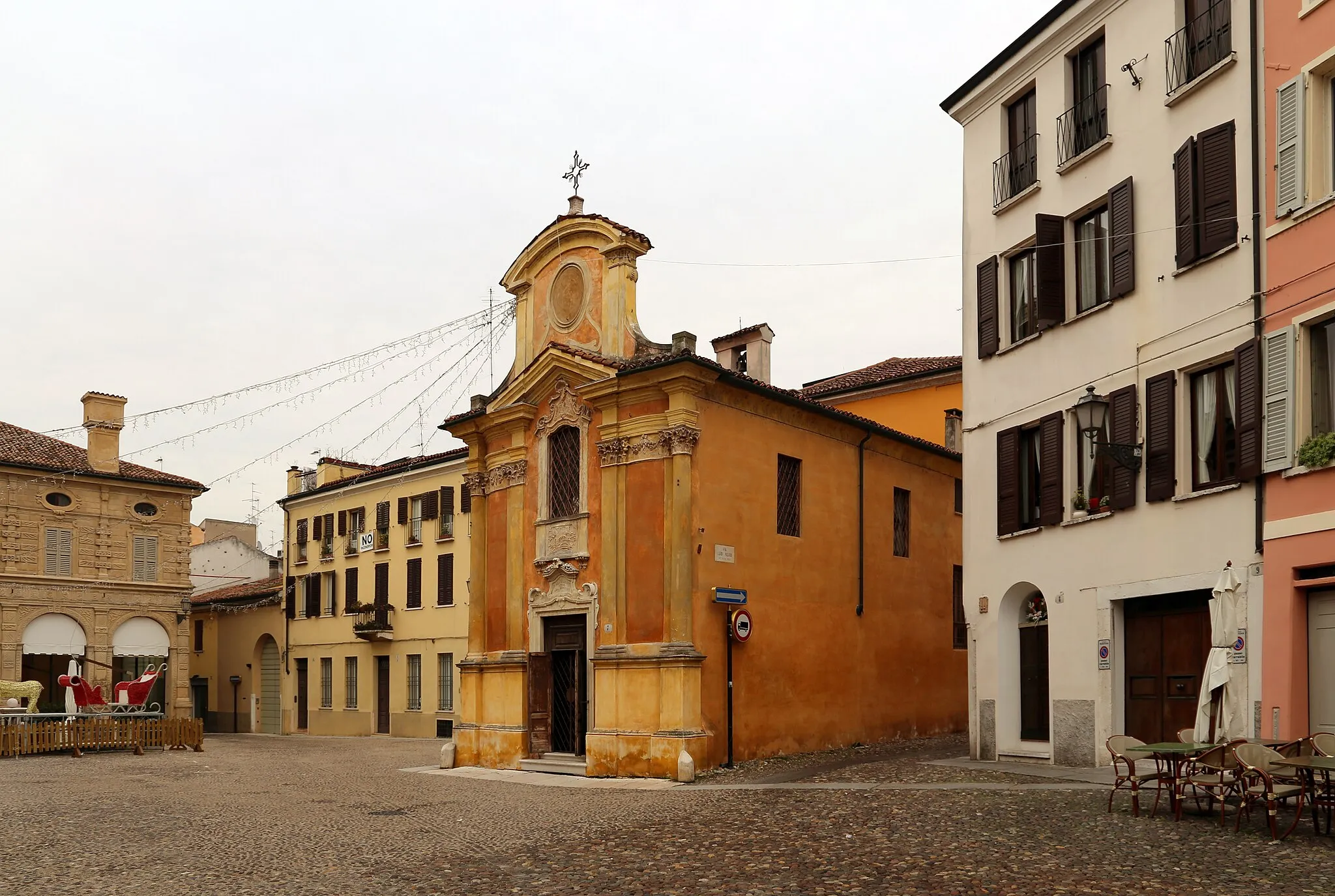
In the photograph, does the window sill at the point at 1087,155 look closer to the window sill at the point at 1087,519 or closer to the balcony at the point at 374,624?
the window sill at the point at 1087,519

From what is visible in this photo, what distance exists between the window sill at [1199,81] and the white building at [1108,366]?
0.14ft

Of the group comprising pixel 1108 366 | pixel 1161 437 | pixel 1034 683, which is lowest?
pixel 1034 683

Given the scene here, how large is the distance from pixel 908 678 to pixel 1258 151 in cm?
Result: 1516

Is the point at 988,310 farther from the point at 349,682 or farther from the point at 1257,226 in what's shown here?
the point at 349,682

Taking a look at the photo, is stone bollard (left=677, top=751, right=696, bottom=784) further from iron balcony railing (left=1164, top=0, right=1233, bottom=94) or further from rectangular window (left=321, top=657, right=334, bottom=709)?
rectangular window (left=321, top=657, right=334, bottom=709)

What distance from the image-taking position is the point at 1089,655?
62.1ft

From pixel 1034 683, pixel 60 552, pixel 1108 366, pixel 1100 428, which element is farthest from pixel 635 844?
pixel 60 552

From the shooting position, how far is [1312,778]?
39.1 feet

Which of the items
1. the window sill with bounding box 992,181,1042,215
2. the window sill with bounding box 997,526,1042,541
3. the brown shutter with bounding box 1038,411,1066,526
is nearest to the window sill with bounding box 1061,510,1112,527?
the brown shutter with bounding box 1038,411,1066,526

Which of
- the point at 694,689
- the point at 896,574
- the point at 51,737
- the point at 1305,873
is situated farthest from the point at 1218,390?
the point at 51,737

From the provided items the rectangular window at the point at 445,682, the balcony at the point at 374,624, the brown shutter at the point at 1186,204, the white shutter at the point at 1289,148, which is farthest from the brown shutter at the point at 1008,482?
the balcony at the point at 374,624

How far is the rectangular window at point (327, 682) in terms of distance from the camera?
48906mm

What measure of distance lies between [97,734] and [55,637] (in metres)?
14.6

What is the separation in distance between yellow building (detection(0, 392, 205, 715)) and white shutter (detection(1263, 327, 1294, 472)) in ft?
123
